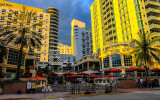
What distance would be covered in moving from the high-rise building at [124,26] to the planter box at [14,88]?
1313 inches

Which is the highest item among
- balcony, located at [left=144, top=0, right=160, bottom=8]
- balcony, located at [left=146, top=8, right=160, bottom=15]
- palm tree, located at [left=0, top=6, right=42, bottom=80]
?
A: balcony, located at [left=144, top=0, right=160, bottom=8]

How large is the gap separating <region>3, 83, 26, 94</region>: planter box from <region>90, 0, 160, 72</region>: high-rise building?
1313 inches

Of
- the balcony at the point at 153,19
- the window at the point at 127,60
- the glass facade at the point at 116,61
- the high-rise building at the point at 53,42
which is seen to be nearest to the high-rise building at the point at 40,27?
the high-rise building at the point at 53,42

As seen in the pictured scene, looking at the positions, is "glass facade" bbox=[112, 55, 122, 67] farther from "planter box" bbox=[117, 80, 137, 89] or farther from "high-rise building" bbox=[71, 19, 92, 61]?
"high-rise building" bbox=[71, 19, 92, 61]

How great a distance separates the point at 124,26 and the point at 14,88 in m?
46.2

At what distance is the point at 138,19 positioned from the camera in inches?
1842

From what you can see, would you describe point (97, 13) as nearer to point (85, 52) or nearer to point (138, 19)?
point (138, 19)

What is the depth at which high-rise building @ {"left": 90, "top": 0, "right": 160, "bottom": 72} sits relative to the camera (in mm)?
44906

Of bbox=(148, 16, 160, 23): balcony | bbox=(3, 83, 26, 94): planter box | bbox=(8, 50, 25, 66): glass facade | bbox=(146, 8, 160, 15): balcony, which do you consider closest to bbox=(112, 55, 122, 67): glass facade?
bbox=(148, 16, 160, 23): balcony

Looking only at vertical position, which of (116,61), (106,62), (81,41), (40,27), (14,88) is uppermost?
(81,41)

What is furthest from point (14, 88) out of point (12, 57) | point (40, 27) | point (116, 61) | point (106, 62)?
point (40, 27)

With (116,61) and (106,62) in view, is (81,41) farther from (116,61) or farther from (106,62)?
(116,61)

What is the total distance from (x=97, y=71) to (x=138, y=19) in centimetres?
2610

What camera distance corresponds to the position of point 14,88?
704 inches
